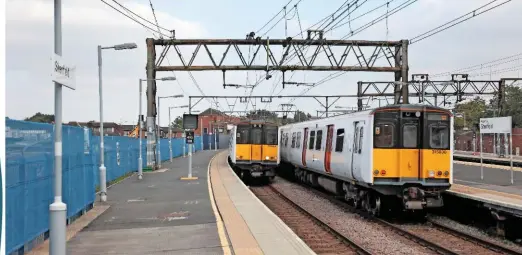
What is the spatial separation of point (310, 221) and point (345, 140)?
9.85ft

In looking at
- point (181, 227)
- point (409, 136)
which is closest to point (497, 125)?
point (409, 136)

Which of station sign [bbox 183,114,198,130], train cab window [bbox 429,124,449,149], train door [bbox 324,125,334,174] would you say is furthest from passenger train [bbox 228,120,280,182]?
train cab window [bbox 429,124,449,149]

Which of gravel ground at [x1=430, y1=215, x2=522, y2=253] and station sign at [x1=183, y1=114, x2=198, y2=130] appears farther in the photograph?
station sign at [x1=183, y1=114, x2=198, y2=130]

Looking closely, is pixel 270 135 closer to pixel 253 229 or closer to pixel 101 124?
pixel 101 124

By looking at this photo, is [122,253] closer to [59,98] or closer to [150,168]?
[59,98]

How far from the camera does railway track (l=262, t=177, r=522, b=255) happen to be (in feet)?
36.9

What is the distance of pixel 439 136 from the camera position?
1512cm

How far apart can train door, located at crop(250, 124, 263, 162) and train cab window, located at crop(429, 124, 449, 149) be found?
43.5 feet

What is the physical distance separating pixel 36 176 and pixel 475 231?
10.2 metres

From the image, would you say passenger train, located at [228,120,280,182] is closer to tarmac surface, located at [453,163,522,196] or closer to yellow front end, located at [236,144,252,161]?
yellow front end, located at [236,144,252,161]

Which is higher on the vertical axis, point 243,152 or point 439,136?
point 439,136

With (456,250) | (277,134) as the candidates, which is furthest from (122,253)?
(277,134)

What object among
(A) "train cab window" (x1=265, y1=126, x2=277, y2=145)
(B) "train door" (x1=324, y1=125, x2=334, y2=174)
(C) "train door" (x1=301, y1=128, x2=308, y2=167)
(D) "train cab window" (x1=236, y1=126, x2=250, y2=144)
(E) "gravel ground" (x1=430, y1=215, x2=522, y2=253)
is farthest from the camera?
(A) "train cab window" (x1=265, y1=126, x2=277, y2=145)

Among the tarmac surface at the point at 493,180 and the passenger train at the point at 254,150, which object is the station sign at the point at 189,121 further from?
the tarmac surface at the point at 493,180
